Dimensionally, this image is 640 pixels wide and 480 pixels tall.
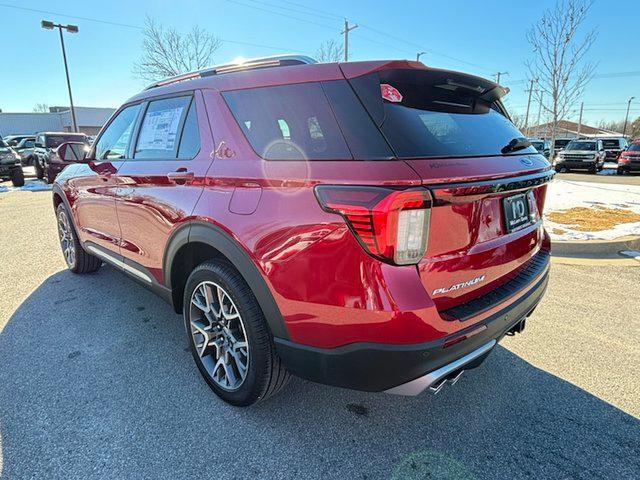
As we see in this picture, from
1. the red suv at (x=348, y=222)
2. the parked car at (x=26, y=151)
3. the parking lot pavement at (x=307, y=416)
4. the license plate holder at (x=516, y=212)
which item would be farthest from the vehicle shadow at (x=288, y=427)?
the parked car at (x=26, y=151)

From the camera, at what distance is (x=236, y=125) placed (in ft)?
7.15

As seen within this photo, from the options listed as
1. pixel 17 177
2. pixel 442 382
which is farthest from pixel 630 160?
pixel 17 177

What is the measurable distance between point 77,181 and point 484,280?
4.01 meters

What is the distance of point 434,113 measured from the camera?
1.97m

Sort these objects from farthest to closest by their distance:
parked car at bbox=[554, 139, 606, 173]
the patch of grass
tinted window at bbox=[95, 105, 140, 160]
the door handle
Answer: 1. parked car at bbox=[554, 139, 606, 173]
2. the patch of grass
3. tinted window at bbox=[95, 105, 140, 160]
4. the door handle

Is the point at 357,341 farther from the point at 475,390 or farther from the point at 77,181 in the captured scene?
the point at 77,181

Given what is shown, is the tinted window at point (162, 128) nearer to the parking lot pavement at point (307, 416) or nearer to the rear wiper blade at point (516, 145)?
the parking lot pavement at point (307, 416)

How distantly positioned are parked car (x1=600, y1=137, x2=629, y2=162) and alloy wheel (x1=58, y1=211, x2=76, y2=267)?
32.4 m

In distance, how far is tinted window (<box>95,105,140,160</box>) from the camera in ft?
10.7

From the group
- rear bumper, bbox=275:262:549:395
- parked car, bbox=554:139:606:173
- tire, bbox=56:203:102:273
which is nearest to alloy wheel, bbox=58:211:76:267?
tire, bbox=56:203:102:273

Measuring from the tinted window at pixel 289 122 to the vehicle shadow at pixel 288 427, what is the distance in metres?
1.50

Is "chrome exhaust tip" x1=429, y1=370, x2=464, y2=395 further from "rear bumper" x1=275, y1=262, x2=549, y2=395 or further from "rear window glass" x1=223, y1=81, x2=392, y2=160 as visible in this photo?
"rear window glass" x1=223, y1=81, x2=392, y2=160

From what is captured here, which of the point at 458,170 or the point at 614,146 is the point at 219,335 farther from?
the point at 614,146

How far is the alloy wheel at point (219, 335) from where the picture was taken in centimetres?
226
